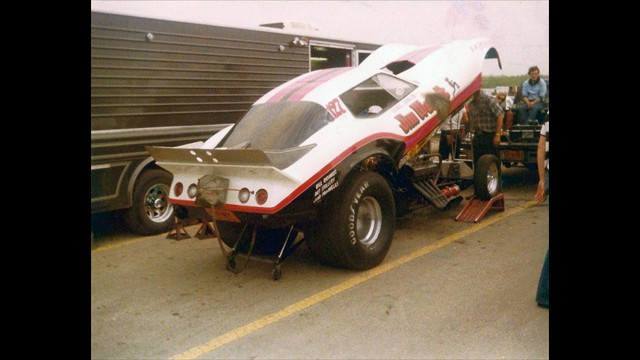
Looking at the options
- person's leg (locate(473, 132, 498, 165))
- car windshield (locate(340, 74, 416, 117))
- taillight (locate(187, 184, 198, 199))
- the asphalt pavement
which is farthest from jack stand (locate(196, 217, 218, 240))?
person's leg (locate(473, 132, 498, 165))

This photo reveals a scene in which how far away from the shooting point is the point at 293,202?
15.7 feet

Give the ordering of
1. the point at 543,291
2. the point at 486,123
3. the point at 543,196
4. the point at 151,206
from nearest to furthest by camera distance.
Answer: the point at 543,291
the point at 543,196
the point at 151,206
the point at 486,123

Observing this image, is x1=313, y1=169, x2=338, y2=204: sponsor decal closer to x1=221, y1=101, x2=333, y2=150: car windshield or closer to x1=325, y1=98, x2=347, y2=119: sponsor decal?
x1=221, y1=101, x2=333, y2=150: car windshield

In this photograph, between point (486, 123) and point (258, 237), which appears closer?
point (258, 237)

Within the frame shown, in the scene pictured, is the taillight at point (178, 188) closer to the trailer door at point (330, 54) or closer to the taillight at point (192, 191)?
the taillight at point (192, 191)

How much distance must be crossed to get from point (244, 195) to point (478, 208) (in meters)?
3.72

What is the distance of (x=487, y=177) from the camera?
24.2 feet

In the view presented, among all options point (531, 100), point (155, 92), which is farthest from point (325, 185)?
point (531, 100)

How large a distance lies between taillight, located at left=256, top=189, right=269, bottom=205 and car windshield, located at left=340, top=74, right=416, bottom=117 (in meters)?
1.43

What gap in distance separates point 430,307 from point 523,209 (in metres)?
3.82

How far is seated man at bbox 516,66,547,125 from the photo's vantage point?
9.20m

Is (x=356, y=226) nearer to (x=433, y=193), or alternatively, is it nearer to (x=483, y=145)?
(x=433, y=193)
